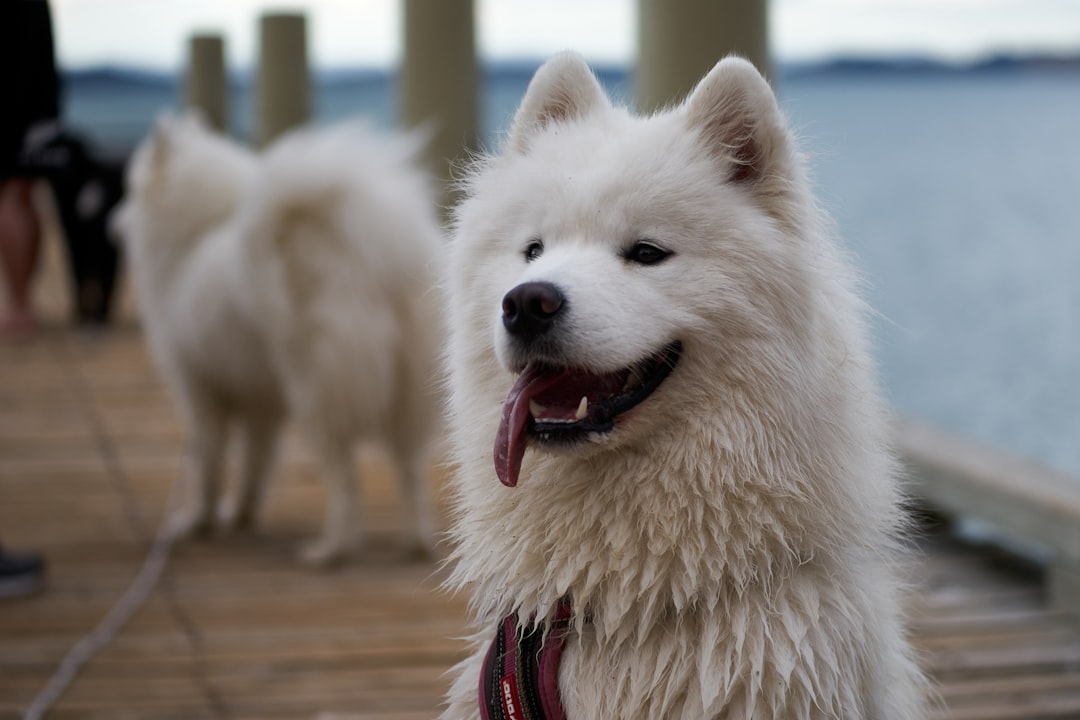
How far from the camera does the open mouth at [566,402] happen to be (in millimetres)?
1525

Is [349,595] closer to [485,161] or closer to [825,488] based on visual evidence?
[485,161]

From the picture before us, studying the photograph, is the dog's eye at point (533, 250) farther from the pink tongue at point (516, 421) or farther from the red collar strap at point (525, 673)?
the red collar strap at point (525, 673)

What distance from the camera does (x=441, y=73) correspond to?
5172 millimetres

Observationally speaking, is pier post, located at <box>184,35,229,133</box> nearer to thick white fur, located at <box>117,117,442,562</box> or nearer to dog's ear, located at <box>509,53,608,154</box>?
thick white fur, located at <box>117,117,442,562</box>

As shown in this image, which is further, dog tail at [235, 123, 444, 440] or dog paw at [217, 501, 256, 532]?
dog paw at [217, 501, 256, 532]

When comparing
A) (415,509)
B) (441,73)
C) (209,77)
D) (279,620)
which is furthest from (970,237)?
(209,77)

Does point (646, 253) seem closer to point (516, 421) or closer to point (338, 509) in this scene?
point (516, 421)

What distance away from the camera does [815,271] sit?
1594 millimetres

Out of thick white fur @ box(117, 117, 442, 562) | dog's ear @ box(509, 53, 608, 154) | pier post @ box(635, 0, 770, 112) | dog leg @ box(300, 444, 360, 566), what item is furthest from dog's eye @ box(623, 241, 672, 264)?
dog leg @ box(300, 444, 360, 566)

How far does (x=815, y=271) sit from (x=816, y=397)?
0.60ft

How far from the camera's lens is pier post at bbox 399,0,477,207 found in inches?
202

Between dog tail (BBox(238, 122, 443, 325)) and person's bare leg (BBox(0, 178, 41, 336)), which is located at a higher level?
dog tail (BBox(238, 122, 443, 325))

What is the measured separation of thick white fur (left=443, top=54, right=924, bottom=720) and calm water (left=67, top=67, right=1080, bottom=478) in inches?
60.7

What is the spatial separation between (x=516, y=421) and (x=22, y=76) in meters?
3.12
